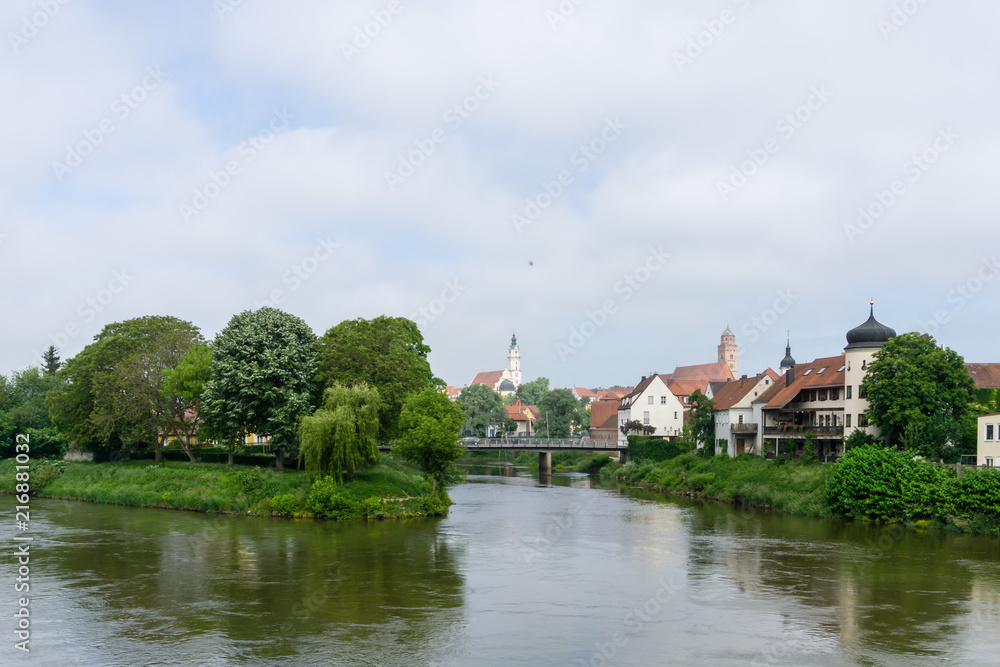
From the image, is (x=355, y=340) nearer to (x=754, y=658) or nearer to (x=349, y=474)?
(x=349, y=474)

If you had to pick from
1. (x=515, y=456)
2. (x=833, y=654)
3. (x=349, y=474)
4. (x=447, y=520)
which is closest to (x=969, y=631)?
(x=833, y=654)

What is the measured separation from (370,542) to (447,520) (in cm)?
1018

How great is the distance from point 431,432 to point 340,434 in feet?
18.5

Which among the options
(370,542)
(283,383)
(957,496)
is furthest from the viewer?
(283,383)

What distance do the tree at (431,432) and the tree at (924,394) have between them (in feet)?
96.4

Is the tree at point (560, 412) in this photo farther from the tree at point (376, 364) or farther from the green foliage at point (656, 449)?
the tree at point (376, 364)

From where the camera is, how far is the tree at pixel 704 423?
82312 mm

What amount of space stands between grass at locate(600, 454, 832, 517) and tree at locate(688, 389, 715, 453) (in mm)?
4366

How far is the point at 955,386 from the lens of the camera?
183 ft

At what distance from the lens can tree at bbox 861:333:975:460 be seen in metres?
53.5

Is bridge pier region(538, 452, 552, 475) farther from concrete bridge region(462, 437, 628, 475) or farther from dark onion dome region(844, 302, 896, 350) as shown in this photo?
dark onion dome region(844, 302, 896, 350)

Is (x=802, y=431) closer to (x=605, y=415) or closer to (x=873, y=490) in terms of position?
(x=873, y=490)

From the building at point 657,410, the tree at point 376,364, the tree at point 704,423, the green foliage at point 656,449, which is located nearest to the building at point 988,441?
the tree at point 704,423

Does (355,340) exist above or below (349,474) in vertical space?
above
